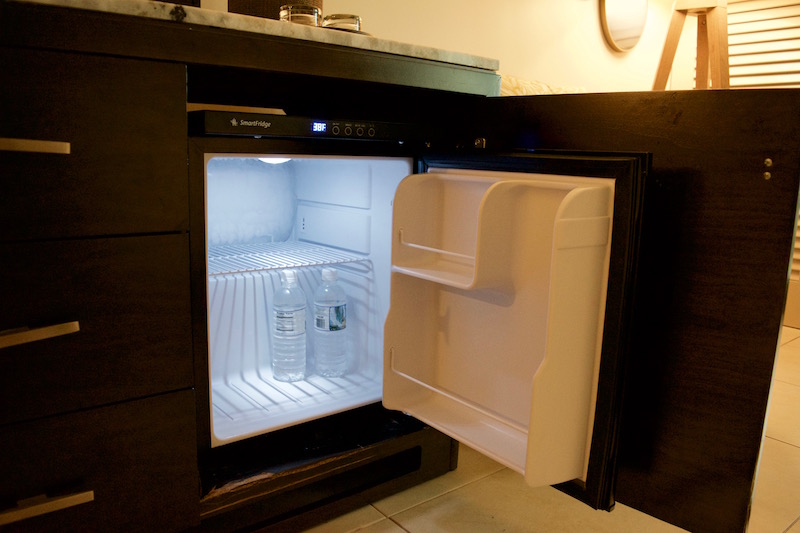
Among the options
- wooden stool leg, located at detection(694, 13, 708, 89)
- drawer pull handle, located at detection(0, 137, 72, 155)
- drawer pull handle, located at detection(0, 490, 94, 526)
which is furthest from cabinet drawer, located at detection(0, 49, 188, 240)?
wooden stool leg, located at detection(694, 13, 708, 89)

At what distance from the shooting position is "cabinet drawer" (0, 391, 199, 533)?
0.93 meters

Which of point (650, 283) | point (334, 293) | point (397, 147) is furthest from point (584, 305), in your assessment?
point (334, 293)

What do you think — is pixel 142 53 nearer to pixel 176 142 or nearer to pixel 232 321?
pixel 176 142

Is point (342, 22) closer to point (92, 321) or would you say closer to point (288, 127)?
point (288, 127)

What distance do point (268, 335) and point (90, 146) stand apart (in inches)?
34.8

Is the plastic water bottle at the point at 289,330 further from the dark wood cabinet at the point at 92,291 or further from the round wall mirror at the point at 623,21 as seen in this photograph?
the round wall mirror at the point at 623,21

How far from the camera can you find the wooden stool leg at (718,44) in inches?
93.0

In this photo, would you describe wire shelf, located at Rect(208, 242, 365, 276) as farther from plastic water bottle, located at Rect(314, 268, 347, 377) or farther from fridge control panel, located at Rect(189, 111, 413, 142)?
fridge control panel, located at Rect(189, 111, 413, 142)

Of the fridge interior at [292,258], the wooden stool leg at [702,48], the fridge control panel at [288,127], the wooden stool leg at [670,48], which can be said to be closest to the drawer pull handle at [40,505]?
the fridge interior at [292,258]

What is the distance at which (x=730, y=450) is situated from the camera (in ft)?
3.28

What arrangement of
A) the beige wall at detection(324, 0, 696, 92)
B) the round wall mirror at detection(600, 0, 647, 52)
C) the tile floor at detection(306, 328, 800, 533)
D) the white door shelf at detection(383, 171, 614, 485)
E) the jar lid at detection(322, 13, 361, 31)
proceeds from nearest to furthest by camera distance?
the white door shelf at detection(383, 171, 614, 485), the jar lid at detection(322, 13, 361, 31), the tile floor at detection(306, 328, 800, 533), the beige wall at detection(324, 0, 696, 92), the round wall mirror at detection(600, 0, 647, 52)

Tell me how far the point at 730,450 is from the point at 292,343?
42.3 inches

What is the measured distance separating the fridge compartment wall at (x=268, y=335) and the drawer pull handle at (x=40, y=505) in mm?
471

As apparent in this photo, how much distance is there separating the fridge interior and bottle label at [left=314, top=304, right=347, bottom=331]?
0.06m
